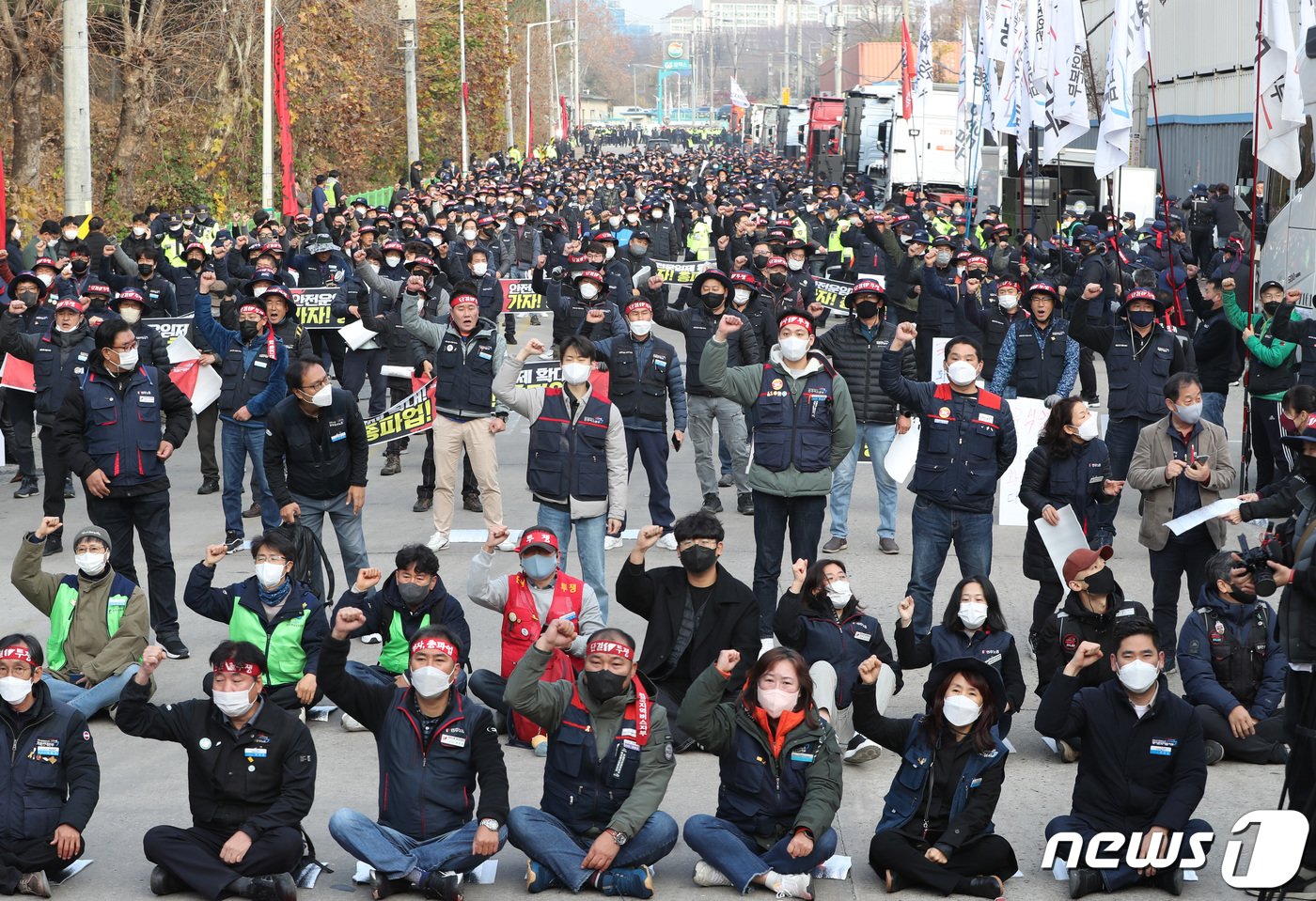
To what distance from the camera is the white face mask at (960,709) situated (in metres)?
6.96

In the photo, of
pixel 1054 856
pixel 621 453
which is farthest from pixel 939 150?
pixel 1054 856

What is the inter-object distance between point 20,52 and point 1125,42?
2492cm

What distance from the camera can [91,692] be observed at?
8992 mm

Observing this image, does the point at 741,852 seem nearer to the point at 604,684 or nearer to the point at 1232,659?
the point at 604,684

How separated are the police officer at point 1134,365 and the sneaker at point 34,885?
7861mm

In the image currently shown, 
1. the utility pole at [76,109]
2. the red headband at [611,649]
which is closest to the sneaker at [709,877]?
the red headband at [611,649]

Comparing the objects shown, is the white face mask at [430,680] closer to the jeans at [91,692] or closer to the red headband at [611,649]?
the red headband at [611,649]

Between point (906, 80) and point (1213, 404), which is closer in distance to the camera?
point (1213, 404)

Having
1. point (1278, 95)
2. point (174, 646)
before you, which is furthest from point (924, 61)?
point (174, 646)

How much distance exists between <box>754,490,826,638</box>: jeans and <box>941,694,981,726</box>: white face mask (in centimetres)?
304

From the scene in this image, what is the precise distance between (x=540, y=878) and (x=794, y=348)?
3969 mm

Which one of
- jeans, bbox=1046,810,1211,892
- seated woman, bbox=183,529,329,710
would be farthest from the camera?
seated woman, bbox=183,529,329,710

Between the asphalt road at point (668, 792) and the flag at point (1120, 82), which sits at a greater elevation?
the flag at point (1120, 82)

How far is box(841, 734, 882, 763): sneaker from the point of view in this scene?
851 cm
